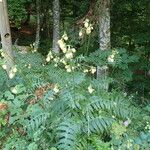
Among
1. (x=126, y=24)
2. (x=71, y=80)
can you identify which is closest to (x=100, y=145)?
(x=71, y=80)

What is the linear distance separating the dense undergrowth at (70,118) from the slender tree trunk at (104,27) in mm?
3471

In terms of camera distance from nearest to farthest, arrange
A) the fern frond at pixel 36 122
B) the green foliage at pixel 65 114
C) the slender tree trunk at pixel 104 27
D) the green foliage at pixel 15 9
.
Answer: the green foliage at pixel 65 114, the fern frond at pixel 36 122, the slender tree trunk at pixel 104 27, the green foliage at pixel 15 9

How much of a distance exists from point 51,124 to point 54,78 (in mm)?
1267

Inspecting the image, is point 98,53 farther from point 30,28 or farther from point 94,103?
point 30,28

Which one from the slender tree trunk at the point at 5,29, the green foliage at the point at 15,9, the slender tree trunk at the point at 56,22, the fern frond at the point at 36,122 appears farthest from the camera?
the green foliage at the point at 15,9

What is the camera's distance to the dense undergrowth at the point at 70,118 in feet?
17.3

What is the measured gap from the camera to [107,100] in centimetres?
564

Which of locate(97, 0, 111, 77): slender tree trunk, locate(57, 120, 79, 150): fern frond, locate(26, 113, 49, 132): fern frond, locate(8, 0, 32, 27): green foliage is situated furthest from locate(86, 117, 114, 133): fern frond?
locate(8, 0, 32, 27): green foliage

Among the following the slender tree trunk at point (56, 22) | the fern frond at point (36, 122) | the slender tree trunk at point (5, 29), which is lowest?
the slender tree trunk at point (56, 22)

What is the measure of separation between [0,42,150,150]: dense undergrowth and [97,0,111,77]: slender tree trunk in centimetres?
347

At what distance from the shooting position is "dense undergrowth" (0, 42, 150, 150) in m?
5.28

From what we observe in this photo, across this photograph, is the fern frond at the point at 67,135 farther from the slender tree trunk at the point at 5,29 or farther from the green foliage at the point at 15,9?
the green foliage at the point at 15,9

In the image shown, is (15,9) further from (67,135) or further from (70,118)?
(67,135)

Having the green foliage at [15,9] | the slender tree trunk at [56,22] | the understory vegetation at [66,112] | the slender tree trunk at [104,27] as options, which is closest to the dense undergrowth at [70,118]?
the understory vegetation at [66,112]
